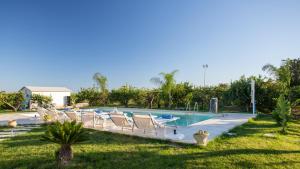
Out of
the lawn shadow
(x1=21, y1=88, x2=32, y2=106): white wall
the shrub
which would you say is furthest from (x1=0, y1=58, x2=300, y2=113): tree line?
the lawn shadow

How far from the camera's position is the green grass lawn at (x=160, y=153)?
15.6 ft

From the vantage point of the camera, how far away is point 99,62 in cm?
2544

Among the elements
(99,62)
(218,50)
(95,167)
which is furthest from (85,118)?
(99,62)

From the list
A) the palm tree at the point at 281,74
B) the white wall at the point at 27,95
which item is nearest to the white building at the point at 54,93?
the white wall at the point at 27,95

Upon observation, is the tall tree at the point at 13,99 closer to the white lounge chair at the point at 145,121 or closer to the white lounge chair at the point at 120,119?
the white lounge chair at the point at 120,119

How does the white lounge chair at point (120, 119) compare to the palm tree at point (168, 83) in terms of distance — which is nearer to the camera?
the white lounge chair at point (120, 119)

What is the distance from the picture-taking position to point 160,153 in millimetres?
5543

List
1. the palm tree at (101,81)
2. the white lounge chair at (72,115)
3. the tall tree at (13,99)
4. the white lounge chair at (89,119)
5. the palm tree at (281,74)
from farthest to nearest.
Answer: the palm tree at (101,81)
the tall tree at (13,99)
the palm tree at (281,74)
the white lounge chair at (72,115)
the white lounge chair at (89,119)

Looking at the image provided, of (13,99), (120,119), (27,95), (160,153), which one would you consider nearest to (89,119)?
(120,119)

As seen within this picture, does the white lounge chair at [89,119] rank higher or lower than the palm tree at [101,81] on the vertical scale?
lower

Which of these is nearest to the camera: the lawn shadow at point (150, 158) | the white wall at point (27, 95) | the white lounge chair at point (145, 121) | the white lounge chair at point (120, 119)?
the lawn shadow at point (150, 158)

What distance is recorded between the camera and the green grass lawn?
475cm

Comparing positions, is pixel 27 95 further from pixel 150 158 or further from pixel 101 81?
pixel 150 158

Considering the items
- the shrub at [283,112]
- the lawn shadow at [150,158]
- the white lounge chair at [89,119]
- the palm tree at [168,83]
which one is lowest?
the lawn shadow at [150,158]
